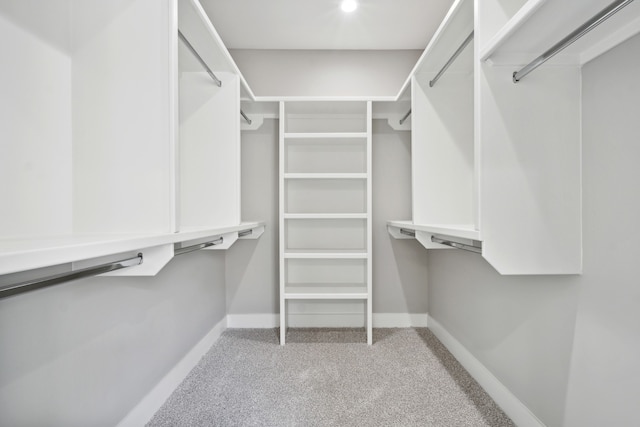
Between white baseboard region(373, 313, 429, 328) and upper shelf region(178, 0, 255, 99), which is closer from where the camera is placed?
upper shelf region(178, 0, 255, 99)

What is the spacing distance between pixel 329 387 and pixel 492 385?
839 millimetres

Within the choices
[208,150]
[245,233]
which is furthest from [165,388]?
[208,150]

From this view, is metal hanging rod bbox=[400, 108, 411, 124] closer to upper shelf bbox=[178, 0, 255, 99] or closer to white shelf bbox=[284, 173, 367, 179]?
white shelf bbox=[284, 173, 367, 179]

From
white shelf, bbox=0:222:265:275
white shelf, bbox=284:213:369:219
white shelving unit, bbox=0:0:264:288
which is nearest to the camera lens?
white shelf, bbox=0:222:265:275

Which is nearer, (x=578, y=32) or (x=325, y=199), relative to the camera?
(x=578, y=32)

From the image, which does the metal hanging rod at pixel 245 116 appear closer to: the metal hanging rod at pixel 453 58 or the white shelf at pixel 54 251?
the metal hanging rod at pixel 453 58

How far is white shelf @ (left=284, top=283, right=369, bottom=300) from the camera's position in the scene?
2188 mm

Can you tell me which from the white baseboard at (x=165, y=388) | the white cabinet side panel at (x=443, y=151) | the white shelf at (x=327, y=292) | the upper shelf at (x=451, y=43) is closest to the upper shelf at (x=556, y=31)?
the upper shelf at (x=451, y=43)

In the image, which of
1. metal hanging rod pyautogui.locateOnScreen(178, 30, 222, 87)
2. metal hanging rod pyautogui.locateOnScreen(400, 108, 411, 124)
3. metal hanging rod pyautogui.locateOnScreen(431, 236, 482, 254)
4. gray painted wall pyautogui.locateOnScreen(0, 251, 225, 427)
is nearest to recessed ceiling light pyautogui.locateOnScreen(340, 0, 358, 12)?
metal hanging rod pyautogui.locateOnScreen(400, 108, 411, 124)

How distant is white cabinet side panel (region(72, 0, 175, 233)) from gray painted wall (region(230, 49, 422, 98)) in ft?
5.27

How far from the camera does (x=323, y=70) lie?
2.60 metres

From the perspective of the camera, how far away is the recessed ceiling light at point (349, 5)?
2.00 m

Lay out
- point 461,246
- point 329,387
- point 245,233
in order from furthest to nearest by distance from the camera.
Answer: point 245,233 → point 329,387 → point 461,246

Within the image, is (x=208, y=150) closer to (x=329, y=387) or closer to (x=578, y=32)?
(x=329, y=387)
